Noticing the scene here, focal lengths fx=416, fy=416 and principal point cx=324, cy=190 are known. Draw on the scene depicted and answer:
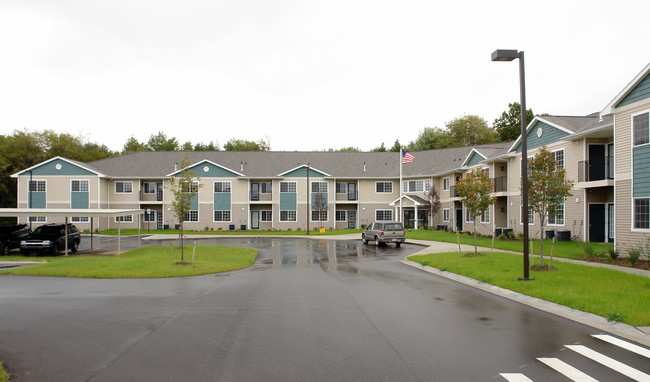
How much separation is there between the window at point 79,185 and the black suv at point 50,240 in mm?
23649

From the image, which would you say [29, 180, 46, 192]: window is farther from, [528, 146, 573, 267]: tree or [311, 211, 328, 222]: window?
[528, 146, 573, 267]: tree

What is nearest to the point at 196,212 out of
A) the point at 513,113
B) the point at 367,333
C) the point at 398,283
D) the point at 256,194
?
the point at 256,194

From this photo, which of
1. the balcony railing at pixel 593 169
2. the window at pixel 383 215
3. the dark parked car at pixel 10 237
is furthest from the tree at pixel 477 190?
the window at pixel 383 215

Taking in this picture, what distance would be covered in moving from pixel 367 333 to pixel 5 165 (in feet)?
213

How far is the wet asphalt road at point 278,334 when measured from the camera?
5.52 m

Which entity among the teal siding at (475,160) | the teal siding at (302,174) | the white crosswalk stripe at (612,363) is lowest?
the white crosswalk stripe at (612,363)

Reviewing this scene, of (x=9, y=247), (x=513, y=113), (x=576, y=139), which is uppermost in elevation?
(x=513, y=113)

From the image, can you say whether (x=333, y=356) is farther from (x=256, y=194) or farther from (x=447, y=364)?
(x=256, y=194)

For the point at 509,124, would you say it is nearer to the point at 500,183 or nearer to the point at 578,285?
the point at 500,183

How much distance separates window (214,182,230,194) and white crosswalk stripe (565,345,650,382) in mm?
45403

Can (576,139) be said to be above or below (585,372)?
above

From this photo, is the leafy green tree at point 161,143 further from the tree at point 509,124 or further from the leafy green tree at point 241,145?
the tree at point 509,124

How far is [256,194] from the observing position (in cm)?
5000

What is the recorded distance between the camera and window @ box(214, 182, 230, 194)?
161 feet
